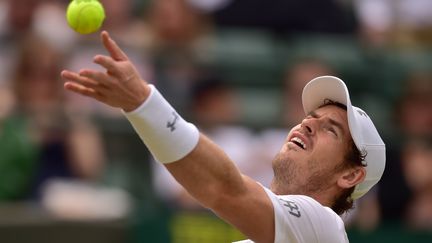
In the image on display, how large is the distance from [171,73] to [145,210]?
6.23ft

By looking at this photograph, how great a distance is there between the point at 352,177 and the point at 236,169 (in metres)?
0.82

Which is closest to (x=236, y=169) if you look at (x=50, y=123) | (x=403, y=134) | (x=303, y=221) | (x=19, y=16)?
(x=303, y=221)

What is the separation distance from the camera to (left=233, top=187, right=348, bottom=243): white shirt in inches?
177

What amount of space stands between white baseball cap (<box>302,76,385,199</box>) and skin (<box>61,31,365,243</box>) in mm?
66

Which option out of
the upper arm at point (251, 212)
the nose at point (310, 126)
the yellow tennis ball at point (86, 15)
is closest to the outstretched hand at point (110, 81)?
the yellow tennis ball at point (86, 15)

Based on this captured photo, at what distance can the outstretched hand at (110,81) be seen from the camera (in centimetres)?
400

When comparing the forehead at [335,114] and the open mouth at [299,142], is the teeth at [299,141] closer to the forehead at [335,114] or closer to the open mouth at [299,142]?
the open mouth at [299,142]

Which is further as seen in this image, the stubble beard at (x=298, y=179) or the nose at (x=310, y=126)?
the nose at (x=310, y=126)

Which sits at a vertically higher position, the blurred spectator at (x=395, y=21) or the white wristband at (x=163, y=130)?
the white wristband at (x=163, y=130)

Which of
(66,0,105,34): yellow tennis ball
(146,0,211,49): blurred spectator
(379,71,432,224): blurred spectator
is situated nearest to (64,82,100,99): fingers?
(66,0,105,34): yellow tennis ball

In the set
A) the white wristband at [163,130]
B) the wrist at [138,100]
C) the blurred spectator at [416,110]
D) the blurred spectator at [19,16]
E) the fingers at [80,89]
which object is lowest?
the blurred spectator at [416,110]

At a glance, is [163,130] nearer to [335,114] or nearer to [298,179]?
[298,179]

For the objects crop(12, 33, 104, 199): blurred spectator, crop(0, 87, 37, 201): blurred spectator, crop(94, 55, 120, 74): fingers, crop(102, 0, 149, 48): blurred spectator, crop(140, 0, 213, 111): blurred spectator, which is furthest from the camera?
crop(102, 0, 149, 48): blurred spectator

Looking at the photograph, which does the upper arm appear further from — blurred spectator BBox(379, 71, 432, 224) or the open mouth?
blurred spectator BBox(379, 71, 432, 224)
